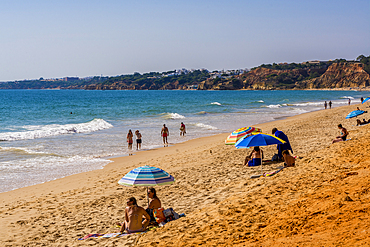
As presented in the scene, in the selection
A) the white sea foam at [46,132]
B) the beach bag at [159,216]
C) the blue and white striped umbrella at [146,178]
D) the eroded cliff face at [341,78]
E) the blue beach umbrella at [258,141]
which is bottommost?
the white sea foam at [46,132]

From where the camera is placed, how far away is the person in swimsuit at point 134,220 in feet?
21.2

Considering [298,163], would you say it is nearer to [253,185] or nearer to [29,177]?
[253,185]

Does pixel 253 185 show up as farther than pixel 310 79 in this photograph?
No

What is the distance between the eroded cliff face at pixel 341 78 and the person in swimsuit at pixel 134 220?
173091 millimetres

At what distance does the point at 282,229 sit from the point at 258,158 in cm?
597

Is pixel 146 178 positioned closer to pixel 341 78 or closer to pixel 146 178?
pixel 146 178

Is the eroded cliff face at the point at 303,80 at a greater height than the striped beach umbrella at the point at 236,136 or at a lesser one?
greater

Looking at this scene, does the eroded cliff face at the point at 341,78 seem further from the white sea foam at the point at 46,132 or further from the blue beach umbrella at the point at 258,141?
the blue beach umbrella at the point at 258,141

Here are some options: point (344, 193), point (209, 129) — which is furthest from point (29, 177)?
point (209, 129)

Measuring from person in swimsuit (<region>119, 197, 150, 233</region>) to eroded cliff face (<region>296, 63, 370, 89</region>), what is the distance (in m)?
173

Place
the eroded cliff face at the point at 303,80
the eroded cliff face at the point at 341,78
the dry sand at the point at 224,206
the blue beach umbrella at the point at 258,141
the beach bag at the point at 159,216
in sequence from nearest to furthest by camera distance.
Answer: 1. the dry sand at the point at 224,206
2. the beach bag at the point at 159,216
3. the blue beach umbrella at the point at 258,141
4. the eroded cliff face at the point at 341,78
5. the eroded cliff face at the point at 303,80

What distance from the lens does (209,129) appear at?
27.2 meters

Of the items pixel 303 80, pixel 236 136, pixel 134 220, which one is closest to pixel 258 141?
pixel 236 136

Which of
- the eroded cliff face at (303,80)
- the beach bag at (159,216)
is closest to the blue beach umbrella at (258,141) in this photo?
the beach bag at (159,216)
